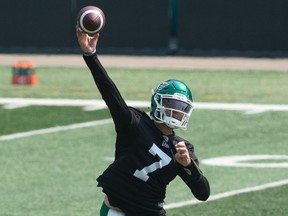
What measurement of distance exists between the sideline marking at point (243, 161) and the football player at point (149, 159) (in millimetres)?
6369

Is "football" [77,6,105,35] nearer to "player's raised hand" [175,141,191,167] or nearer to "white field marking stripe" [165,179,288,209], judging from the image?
"player's raised hand" [175,141,191,167]

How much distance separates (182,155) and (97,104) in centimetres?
1212

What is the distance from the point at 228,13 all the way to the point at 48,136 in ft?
48.3

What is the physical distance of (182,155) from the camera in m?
7.55

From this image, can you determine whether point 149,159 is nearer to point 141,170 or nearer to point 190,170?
point 141,170

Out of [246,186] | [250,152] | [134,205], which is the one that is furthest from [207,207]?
[134,205]

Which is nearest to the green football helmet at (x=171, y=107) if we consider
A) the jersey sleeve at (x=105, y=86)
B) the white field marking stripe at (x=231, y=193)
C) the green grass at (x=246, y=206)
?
the jersey sleeve at (x=105, y=86)

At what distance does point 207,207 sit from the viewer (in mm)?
12078

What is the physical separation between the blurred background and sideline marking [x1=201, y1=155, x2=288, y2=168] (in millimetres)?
15576

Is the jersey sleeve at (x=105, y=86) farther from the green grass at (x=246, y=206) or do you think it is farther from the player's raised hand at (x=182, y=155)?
the green grass at (x=246, y=206)

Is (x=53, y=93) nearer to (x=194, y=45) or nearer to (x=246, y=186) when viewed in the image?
(x=246, y=186)

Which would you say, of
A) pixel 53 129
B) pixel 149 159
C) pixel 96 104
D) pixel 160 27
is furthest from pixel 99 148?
pixel 160 27

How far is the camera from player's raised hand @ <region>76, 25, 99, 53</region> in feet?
25.2

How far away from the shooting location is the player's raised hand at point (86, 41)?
7.68 metres
